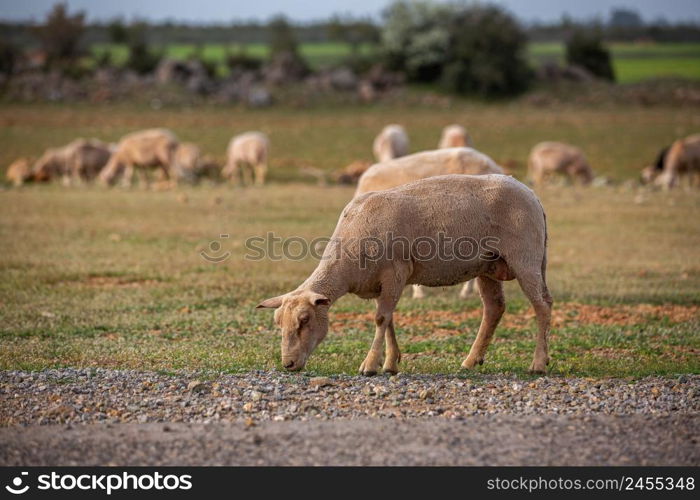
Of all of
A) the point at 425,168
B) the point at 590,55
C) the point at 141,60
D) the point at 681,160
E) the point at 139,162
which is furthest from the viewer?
the point at 590,55

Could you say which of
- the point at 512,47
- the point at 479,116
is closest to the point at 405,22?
the point at 512,47

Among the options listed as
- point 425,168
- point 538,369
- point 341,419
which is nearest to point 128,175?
point 425,168

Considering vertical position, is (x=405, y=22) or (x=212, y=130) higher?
(x=405, y=22)

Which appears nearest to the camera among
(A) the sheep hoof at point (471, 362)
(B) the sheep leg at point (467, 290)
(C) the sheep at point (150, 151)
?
(A) the sheep hoof at point (471, 362)

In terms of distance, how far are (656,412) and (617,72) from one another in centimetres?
7862

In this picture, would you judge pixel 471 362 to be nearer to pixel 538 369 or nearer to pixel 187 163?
pixel 538 369

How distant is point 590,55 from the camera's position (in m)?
76.7

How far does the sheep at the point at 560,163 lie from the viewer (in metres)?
33.9

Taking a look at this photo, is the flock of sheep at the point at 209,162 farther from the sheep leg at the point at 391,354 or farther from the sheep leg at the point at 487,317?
the sheep leg at the point at 391,354

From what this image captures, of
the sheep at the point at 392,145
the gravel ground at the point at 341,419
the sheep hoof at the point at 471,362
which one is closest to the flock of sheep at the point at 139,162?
the sheep at the point at 392,145

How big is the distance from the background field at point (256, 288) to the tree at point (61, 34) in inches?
1946

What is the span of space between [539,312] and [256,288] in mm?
6286
